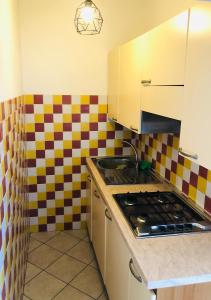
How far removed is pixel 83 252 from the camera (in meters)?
2.44

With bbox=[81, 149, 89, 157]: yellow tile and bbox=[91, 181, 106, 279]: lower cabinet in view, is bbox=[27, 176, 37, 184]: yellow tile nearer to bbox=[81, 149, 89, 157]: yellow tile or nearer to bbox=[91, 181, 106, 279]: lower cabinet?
bbox=[81, 149, 89, 157]: yellow tile

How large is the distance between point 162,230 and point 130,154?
144cm

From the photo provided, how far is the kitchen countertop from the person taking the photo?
39.9 inches

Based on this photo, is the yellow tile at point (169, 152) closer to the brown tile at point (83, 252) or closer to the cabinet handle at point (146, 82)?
the cabinet handle at point (146, 82)

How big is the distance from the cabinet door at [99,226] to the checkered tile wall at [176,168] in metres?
0.53

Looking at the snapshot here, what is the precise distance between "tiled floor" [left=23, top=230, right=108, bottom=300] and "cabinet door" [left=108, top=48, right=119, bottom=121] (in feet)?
4.01

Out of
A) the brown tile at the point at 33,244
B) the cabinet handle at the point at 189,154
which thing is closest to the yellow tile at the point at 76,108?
the brown tile at the point at 33,244

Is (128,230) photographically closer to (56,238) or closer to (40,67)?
(56,238)

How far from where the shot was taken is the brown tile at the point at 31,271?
6.98 ft

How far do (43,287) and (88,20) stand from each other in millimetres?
2135

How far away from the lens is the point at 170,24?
1.27 meters

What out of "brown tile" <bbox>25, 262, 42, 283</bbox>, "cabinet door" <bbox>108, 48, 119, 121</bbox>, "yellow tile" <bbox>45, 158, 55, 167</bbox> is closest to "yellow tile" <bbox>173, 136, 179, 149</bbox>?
"cabinet door" <bbox>108, 48, 119, 121</bbox>

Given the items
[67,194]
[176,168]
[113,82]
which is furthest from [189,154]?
[67,194]

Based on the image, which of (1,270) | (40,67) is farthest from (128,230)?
(40,67)
